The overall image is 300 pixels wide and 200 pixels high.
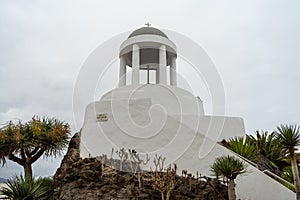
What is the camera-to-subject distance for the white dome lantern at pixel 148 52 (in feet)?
47.1

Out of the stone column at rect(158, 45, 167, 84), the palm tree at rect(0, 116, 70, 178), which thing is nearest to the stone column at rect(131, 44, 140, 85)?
the stone column at rect(158, 45, 167, 84)

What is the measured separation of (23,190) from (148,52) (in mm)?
9546

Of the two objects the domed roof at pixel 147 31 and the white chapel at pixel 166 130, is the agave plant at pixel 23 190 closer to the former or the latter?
the white chapel at pixel 166 130

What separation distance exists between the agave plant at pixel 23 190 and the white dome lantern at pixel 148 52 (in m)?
6.05

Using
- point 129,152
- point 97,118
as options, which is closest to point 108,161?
point 129,152

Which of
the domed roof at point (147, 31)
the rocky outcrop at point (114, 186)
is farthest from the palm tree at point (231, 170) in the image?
the domed roof at point (147, 31)

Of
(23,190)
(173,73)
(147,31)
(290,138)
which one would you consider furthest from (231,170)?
(147,31)

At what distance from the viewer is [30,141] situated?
1259cm

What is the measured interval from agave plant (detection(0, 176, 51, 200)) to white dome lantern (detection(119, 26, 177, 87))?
6.05 m

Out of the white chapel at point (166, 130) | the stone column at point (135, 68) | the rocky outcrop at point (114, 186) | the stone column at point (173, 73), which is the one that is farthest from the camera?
the stone column at point (173, 73)

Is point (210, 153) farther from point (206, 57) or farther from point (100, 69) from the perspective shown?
point (100, 69)

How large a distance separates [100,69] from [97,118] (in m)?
1.90

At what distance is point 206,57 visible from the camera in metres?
11.7

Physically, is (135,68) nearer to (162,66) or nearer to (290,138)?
(162,66)
